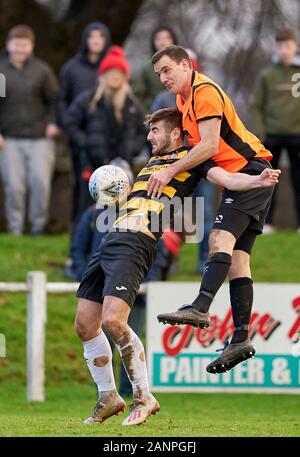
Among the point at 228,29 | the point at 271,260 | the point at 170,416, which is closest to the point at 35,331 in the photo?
the point at 170,416

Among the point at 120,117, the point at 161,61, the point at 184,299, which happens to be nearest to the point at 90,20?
the point at 120,117

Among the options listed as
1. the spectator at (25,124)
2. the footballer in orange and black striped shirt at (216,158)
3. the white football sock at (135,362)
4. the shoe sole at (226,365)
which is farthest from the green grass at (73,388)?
the footballer in orange and black striped shirt at (216,158)

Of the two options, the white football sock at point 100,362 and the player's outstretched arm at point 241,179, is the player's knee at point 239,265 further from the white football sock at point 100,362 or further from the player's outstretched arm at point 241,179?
the white football sock at point 100,362

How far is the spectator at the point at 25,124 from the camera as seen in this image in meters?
17.9

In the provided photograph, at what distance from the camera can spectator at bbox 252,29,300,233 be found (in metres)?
17.6

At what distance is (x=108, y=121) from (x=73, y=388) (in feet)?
11.0

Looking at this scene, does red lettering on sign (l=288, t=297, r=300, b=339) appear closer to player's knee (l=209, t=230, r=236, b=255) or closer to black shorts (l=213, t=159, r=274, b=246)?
black shorts (l=213, t=159, r=274, b=246)

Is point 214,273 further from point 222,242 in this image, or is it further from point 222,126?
point 222,126

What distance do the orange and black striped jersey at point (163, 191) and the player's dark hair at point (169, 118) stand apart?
0.19 m

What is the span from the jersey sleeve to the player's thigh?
1.65 m

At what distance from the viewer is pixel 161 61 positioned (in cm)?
1031

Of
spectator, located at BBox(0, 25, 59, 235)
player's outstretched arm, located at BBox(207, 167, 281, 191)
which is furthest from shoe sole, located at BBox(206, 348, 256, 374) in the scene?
spectator, located at BBox(0, 25, 59, 235)

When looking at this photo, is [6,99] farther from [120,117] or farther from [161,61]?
[161,61]
